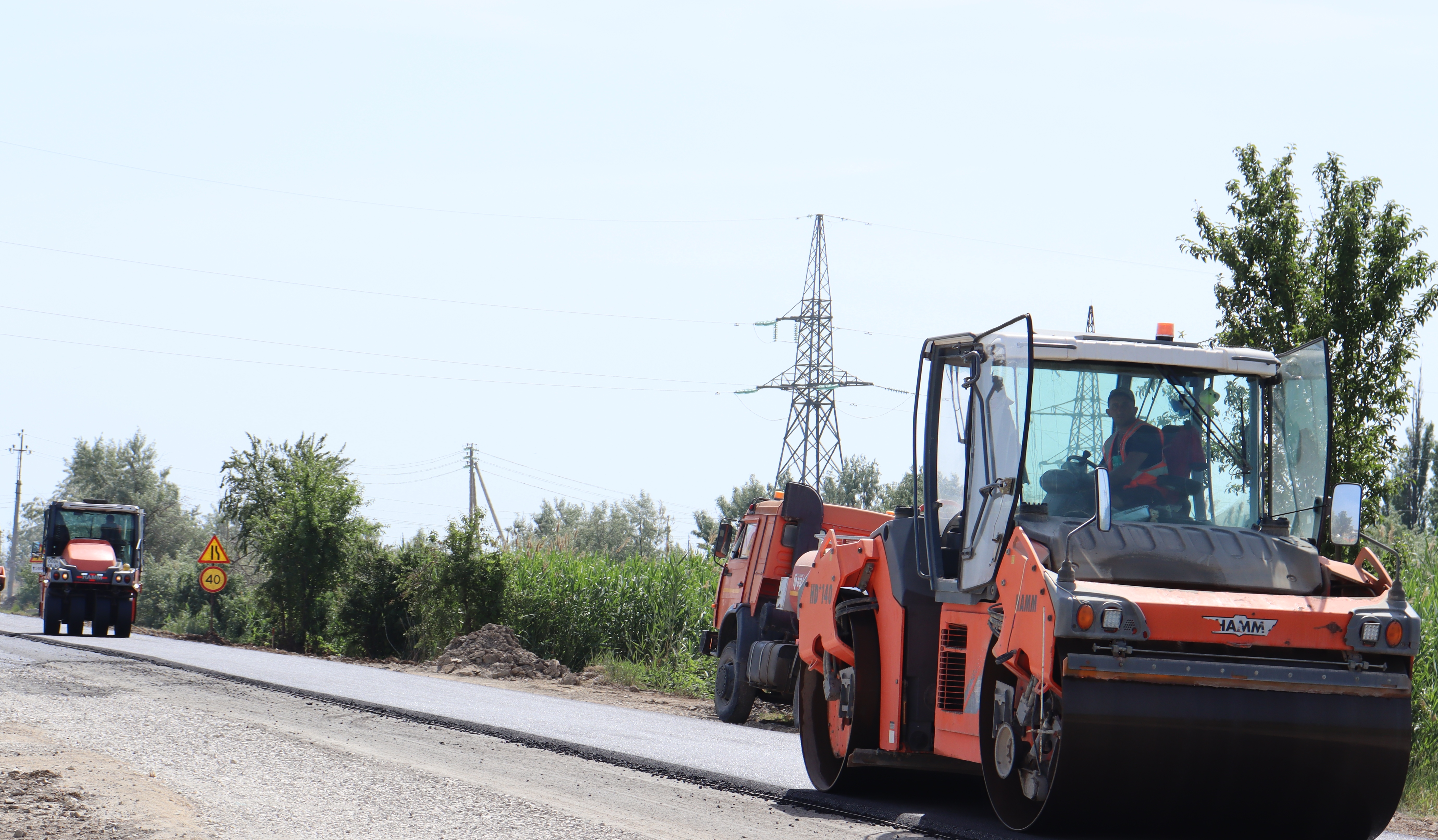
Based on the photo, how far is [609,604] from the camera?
26.6 meters

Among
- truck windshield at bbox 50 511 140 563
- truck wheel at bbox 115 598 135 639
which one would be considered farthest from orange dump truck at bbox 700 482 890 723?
truck windshield at bbox 50 511 140 563

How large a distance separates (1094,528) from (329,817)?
15.6 ft

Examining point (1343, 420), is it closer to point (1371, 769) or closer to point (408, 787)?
point (1371, 769)

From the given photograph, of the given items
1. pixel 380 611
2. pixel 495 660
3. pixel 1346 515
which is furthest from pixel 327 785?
pixel 380 611

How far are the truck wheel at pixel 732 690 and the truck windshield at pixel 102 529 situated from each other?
21098 mm

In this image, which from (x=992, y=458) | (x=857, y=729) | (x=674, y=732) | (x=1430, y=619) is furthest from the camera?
(x=674, y=732)

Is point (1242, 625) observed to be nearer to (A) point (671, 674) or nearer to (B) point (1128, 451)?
(B) point (1128, 451)

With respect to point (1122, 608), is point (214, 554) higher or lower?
lower

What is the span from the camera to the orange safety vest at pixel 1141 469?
790cm

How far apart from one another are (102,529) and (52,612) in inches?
100

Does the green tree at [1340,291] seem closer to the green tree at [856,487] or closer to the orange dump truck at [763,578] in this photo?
the orange dump truck at [763,578]

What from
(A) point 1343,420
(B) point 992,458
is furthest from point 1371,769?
(A) point 1343,420

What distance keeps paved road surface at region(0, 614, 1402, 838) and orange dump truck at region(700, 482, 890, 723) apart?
58 centimetres

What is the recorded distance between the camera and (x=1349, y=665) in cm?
675
